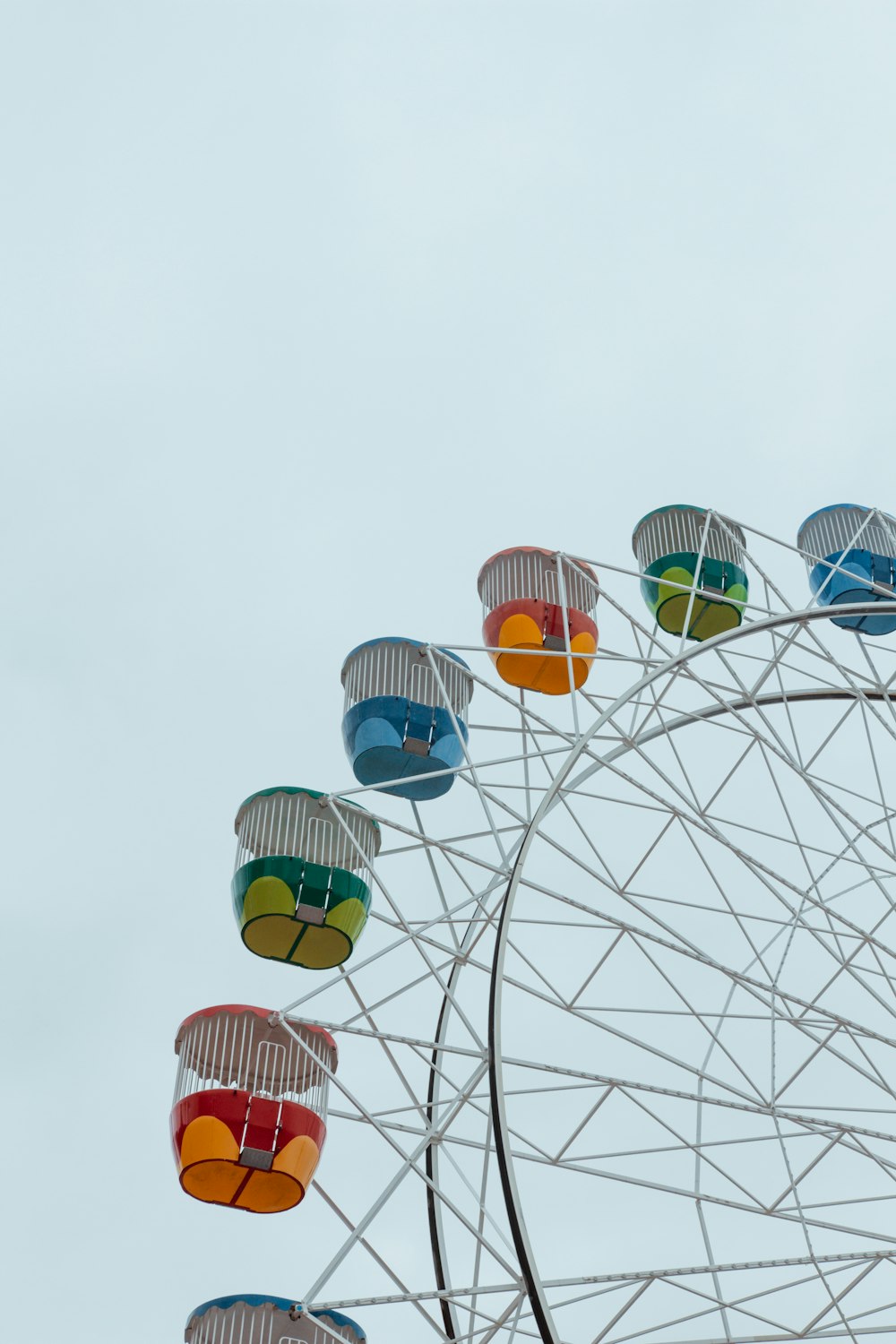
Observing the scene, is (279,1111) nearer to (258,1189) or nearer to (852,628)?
(258,1189)

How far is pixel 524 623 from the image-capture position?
14.7m

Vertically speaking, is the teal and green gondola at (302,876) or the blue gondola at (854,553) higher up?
the blue gondola at (854,553)

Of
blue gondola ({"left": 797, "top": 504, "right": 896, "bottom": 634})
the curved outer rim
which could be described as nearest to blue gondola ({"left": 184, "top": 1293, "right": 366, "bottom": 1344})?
the curved outer rim

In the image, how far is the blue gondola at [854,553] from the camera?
50.1 feet

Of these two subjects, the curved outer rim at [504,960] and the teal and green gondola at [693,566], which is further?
the teal and green gondola at [693,566]

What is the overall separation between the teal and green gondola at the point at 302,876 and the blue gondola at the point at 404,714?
2.43 feet

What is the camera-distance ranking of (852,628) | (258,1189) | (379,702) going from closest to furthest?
(258,1189)
(379,702)
(852,628)

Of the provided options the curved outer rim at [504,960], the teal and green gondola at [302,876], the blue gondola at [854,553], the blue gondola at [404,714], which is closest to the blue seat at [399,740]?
the blue gondola at [404,714]

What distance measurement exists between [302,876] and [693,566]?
16.0 feet

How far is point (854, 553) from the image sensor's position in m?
15.4

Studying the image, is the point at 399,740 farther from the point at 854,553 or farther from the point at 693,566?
the point at 854,553

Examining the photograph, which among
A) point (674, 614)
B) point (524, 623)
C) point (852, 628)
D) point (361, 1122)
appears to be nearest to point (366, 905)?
point (361, 1122)

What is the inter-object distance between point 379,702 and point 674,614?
3131 mm

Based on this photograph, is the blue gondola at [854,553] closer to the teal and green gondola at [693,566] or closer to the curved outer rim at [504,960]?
the teal and green gondola at [693,566]
